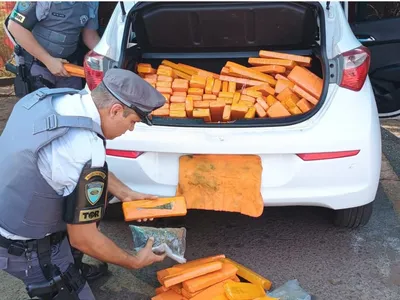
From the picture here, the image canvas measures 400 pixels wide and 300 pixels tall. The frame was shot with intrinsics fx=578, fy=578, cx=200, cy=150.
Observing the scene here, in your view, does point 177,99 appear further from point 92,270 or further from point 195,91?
point 92,270

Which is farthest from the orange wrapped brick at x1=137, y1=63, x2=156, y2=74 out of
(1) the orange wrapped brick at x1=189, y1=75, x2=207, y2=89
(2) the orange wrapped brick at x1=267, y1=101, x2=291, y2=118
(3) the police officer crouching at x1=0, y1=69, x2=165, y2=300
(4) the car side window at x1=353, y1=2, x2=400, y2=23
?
(4) the car side window at x1=353, y1=2, x2=400, y2=23

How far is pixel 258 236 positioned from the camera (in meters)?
3.54

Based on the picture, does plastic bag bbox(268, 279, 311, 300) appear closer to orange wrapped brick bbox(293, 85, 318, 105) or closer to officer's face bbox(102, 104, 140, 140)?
orange wrapped brick bbox(293, 85, 318, 105)

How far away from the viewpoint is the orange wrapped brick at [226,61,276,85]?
3518 mm

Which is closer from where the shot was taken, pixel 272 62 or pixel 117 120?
pixel 117 120

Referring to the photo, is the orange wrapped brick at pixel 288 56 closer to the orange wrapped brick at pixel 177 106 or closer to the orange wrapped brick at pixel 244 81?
the orange wrapped brick at pixel 244 81

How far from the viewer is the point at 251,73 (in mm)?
3520

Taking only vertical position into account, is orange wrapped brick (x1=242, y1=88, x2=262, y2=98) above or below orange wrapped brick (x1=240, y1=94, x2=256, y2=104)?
above

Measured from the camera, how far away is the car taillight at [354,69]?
308cm

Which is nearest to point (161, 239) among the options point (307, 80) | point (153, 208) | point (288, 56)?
point (153, 208)

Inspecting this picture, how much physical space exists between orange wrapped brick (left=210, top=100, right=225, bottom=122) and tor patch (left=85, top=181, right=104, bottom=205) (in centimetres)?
116

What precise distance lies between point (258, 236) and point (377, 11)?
3064mm

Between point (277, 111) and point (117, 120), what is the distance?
1219 millimetres

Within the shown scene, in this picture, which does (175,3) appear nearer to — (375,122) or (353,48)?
(353,48)
